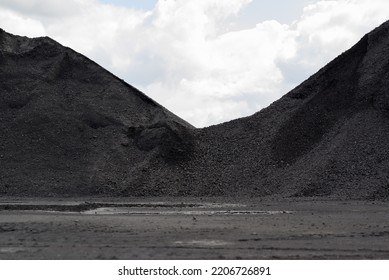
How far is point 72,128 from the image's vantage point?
3909 cm

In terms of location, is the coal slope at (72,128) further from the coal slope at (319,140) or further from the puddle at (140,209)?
the puddle at (140,209)

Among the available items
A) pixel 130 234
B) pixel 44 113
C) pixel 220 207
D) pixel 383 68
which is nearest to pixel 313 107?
pixel 383 68

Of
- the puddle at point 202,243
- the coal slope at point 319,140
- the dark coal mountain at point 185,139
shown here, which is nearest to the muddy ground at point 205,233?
the puddle at point 202,243

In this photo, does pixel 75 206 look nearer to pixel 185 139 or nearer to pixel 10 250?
pixel 10 250

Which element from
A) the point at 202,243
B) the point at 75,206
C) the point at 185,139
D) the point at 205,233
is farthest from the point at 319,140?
the point at 202,243

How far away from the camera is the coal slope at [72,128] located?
34.6 metres

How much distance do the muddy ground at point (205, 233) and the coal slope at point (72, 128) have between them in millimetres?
10092

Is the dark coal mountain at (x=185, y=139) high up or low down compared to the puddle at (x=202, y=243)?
up

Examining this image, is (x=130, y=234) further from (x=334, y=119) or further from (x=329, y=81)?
(x=329, y=81)

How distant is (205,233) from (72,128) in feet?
83.8

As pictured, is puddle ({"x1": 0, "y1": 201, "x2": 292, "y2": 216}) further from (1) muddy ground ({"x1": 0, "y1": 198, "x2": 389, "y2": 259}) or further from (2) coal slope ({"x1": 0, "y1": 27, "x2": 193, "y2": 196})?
(2) coal slope ({"x1": 0, "y1": 27, "x2": 193, "y2": 196})

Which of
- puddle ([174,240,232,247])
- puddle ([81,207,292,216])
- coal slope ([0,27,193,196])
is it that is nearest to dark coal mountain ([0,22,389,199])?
coal slope ([0,27,193,196])

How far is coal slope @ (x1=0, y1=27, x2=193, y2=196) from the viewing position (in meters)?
34.6

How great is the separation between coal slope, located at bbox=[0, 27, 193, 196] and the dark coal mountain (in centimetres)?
8
